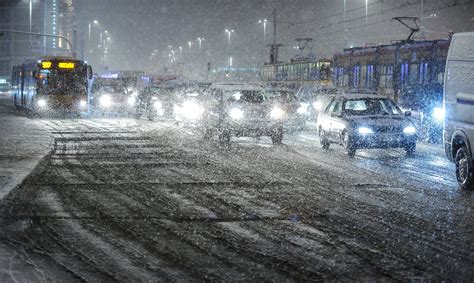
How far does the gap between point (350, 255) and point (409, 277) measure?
0.88m

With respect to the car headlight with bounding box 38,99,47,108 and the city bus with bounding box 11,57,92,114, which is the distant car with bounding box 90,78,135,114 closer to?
the city bus with bounding box 11,57,92,114

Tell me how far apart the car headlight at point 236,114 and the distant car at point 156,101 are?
13.4 m

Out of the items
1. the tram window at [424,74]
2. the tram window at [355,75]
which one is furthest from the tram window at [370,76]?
the tram window at [424,74]

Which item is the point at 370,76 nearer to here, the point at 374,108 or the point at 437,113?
the point at 437,113

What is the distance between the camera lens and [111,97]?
41.8 metres

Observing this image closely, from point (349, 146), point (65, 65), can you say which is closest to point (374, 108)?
point (349, 146)

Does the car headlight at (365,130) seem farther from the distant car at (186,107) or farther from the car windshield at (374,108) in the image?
the distant car at (186,107)

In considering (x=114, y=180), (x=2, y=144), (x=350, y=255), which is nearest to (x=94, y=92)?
(x=2, y=144)

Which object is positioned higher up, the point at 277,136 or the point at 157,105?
the point at 157,105

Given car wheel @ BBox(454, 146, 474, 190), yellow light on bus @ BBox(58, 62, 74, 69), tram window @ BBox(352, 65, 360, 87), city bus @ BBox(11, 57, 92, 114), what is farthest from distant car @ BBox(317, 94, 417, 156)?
yellow light on bus @ BBox(58, 62, 74, 69)

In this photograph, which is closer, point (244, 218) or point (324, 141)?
point (244, 218)

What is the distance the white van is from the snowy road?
0.48 metres

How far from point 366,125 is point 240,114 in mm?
5141

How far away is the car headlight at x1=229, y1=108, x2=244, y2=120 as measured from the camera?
20891 millimetres
